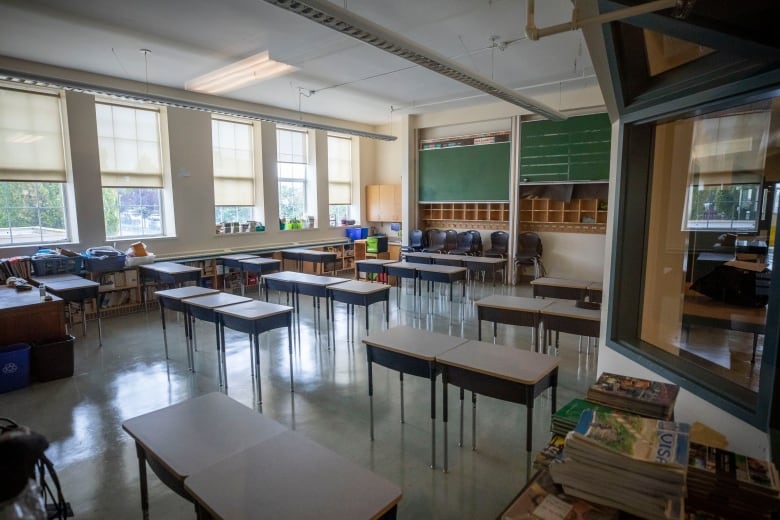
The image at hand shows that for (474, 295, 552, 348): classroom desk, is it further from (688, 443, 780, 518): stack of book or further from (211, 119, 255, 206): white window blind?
(211, 119, 255, 206): white window blind

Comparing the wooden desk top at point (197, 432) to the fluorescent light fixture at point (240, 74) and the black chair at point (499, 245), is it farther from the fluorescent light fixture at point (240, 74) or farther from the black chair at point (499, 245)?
the black chair at point (499, 245)

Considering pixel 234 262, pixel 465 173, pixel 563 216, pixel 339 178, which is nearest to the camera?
pixel 234 262

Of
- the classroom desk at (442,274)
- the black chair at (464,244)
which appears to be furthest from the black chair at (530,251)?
the classroom desk at (442,274)

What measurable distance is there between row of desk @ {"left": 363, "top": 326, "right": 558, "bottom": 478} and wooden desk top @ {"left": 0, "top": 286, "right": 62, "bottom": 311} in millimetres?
3636

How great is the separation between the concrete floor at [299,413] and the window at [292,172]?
479 cm

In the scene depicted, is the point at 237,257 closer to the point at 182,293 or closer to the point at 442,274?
the point at 182,293

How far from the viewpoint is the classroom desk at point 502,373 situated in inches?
90.9

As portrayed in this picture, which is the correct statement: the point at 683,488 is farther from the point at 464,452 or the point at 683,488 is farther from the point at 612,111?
the point at 612,111

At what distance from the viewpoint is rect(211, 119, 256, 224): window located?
27.7ft

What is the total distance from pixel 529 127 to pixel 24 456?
898 cm

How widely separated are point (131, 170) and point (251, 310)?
4.98 m

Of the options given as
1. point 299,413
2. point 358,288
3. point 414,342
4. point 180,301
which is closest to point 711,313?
point 414,342

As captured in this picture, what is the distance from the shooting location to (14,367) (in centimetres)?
392

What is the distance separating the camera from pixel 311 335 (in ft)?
18.0
